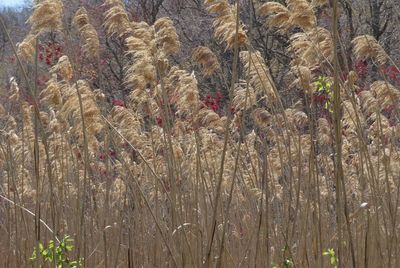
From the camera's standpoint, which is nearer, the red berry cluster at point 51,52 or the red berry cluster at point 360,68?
the red berry cluster at point 51,52

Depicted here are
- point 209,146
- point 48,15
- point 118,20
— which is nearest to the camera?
point 48,15

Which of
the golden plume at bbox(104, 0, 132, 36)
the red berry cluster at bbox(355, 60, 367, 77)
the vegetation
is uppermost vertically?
the red berry cluster at bbox(355, 60, 367, 77)

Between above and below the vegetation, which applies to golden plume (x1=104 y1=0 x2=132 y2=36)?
above

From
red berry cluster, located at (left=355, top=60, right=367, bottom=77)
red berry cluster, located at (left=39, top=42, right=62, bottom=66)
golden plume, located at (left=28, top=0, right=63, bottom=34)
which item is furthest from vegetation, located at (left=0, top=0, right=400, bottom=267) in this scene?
red berry cluster, located at (left=355, top=60, right=367, bottom=77)

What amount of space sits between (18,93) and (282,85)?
12261mm

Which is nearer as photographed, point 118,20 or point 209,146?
point 118,20

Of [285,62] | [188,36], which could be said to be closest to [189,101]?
[285,62]

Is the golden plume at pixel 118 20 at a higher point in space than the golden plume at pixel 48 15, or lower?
higher

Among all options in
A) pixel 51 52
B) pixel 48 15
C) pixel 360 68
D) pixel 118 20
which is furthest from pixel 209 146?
pixel 360 68

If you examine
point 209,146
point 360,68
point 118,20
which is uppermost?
point 360,68

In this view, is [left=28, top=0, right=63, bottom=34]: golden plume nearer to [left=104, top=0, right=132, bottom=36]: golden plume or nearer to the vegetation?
the vegetation

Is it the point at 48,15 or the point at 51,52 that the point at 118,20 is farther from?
the point at 51,52

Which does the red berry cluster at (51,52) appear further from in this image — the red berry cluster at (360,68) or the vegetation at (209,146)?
the red berry cluster at (360,68)

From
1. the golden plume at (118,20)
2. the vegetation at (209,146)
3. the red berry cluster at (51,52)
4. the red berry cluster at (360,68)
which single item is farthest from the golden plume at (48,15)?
the red berry cluster at (360,68)
